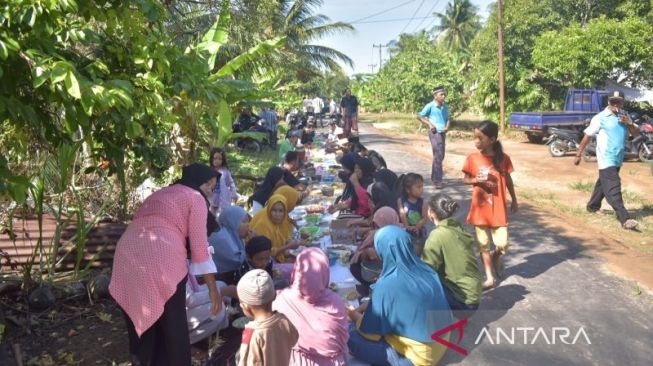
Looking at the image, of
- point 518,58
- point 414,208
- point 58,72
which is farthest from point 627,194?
point 518,58

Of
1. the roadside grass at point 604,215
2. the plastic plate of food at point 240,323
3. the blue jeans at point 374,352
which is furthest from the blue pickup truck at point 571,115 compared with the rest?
the plastic plate of food at point 240,323

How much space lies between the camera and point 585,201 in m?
8.23

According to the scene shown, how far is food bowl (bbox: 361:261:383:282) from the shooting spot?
14.0 ft

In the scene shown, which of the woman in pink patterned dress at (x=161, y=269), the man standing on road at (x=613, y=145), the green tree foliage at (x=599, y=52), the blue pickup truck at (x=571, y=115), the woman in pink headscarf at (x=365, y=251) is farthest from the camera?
the green tree foliage at (x=599, y=52)

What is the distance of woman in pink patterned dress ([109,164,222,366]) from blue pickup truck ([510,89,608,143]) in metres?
13.6

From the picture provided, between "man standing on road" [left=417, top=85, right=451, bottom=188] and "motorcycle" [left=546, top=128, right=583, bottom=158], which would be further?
"motorcycle" [left=546, top=128, right=583, bottom=158]

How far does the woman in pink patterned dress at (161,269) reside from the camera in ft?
9.70

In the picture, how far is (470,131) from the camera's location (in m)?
21.7

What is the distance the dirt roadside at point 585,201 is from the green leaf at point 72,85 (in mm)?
4955

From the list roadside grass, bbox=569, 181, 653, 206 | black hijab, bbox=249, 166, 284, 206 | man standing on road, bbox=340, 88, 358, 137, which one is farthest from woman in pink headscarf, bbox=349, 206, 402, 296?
man standing on road, bbox=340, 88, 358, 137

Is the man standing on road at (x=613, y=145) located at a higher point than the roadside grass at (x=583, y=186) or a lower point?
higher

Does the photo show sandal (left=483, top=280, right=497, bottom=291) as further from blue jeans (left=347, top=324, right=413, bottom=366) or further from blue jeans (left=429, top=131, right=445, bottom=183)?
blue jeans (left=429, top=131, right=445, bottom=183)

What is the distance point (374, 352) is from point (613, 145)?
461cm

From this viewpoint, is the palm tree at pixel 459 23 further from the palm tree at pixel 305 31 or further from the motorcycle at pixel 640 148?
the motorcycle at pixel 640 148
